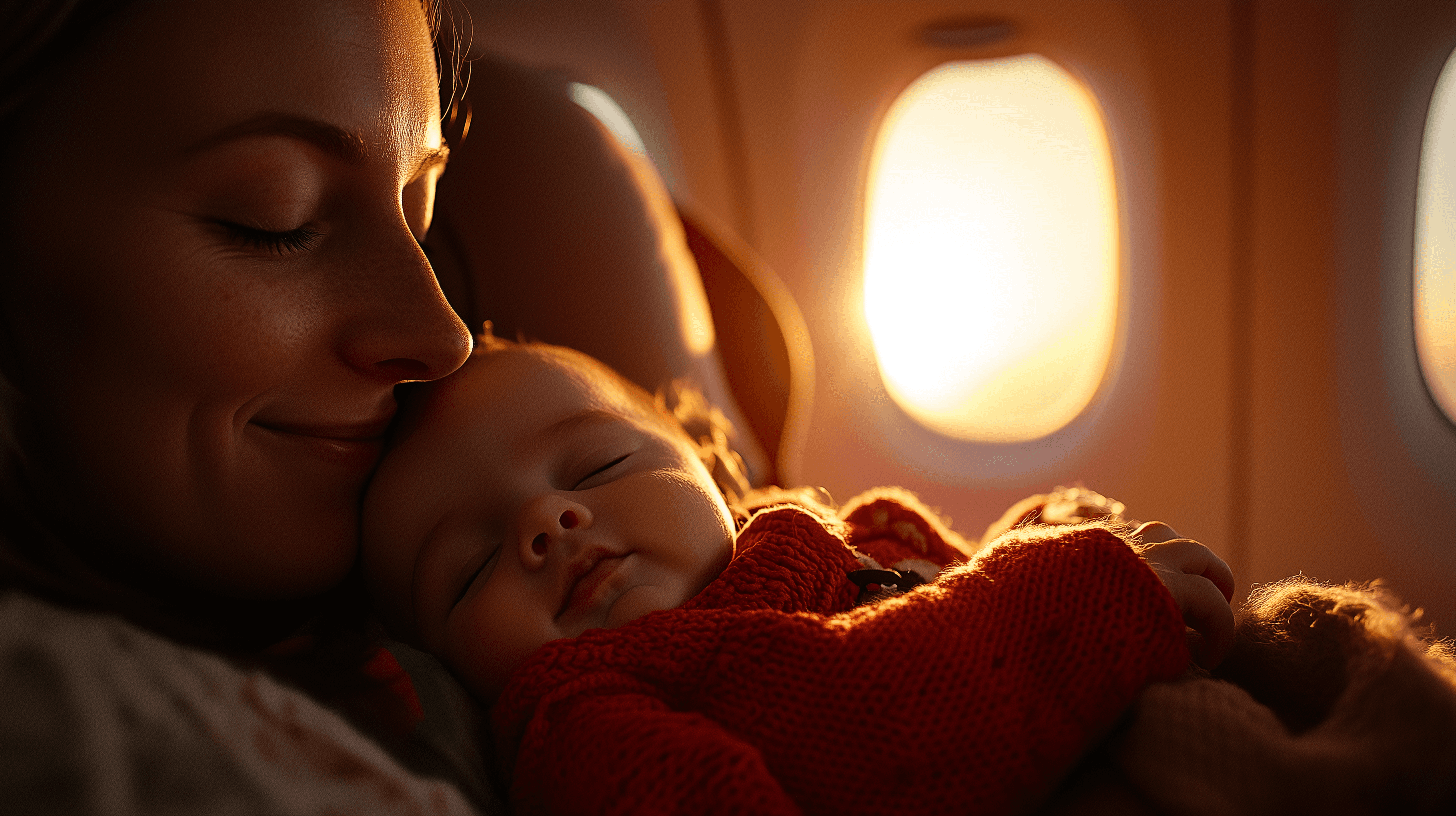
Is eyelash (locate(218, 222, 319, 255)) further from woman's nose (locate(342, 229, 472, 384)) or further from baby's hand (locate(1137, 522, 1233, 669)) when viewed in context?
baby's hand (locate(1137, 522, 1233, 669))

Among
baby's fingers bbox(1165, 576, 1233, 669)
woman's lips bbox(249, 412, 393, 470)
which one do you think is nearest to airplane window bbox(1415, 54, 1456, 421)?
baby's fingers bbox(1165, 576, 1233, 669)

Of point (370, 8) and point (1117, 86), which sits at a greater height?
point (1117, 86)

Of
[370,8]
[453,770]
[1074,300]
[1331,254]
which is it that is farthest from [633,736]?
[1331,254]

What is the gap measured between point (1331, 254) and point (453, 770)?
7.46 ft

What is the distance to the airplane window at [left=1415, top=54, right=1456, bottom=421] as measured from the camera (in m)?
1.71

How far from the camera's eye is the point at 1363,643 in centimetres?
57

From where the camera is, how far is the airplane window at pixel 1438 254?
171cm

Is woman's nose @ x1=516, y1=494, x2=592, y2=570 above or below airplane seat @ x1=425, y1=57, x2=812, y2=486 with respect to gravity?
below

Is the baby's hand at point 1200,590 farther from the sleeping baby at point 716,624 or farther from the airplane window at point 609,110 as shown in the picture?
the airplane window at point 609,110

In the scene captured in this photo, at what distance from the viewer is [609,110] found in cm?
208

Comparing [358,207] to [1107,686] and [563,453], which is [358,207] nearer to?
[563,453]

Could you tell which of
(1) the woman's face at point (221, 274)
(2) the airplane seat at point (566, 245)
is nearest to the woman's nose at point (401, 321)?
(1) the woman's face at point (221, 274)

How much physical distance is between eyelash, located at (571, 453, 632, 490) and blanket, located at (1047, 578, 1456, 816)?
502 millimetres

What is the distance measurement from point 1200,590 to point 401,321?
29.3 inches
